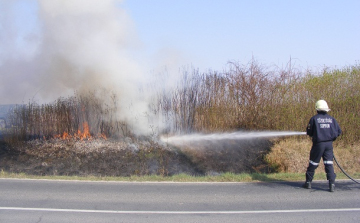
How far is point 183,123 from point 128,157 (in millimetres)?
2685

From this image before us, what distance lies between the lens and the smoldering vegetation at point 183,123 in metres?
11.2

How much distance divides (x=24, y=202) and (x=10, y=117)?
871cm

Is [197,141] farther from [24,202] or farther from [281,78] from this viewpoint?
[24,202]

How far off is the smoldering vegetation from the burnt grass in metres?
0.03

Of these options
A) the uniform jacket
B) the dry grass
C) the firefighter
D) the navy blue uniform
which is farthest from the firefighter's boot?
the dry grass

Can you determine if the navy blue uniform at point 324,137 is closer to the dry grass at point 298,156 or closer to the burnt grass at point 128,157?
the dry grass at point 298,156

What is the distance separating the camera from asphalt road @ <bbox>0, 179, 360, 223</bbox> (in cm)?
536

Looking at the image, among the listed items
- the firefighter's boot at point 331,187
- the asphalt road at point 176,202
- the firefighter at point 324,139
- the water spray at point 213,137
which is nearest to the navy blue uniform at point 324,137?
the firefighter at point 324,139

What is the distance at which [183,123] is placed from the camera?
13297mm

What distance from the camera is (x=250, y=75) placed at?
13055mm

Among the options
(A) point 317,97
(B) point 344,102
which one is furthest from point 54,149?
(B) point 344,102

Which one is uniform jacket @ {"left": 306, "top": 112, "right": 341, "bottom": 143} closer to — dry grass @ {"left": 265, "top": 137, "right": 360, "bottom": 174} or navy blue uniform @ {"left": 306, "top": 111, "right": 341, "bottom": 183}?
navy blue uniform @ {"left": 306, "top": 111, "right": 341, "bottom": 183}

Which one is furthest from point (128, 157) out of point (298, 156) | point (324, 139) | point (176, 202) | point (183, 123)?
point (324, 139)

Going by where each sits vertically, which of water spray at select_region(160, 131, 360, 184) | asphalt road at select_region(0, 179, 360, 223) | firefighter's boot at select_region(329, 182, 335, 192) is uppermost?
water spray at select_region(160, 131, 360, 184)
